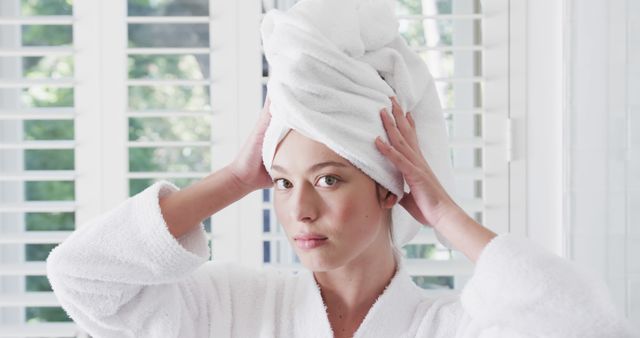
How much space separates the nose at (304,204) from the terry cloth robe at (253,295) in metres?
0.23

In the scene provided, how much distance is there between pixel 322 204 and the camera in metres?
1.51

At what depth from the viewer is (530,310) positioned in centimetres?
142

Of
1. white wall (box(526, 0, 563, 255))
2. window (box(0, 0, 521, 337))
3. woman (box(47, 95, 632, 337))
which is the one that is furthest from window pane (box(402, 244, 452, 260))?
woman (box(47, 95, 632, 337))

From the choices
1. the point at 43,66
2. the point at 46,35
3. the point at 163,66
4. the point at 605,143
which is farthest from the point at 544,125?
the point at 46,35

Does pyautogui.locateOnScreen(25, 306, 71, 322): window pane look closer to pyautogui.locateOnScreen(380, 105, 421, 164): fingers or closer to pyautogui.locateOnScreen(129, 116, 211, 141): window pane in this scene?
pyautogui.locateOnScreen(129, 116, 211, 141): window pane

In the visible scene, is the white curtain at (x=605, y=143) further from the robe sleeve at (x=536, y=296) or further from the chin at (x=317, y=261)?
the chin at (x=317, y=261)

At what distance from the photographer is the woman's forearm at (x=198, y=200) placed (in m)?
1.65

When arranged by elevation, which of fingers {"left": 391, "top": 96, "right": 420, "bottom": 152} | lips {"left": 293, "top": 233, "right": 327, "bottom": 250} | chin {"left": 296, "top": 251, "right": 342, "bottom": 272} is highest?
fingers {"left": 391, "top": 96, "right": 420, "bottom": 152}

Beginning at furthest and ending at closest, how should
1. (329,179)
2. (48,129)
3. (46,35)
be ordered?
(46,35), (48,129), (329,179)

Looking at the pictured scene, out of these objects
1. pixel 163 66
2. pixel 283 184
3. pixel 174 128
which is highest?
pixel 163 66

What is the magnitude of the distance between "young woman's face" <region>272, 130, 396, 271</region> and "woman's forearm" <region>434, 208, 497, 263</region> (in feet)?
0.42

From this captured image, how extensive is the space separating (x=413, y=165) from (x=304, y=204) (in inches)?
7.4

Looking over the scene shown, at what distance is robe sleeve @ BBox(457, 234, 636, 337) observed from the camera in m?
1.39

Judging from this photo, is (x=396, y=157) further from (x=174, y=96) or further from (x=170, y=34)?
(x=174, y=96)
